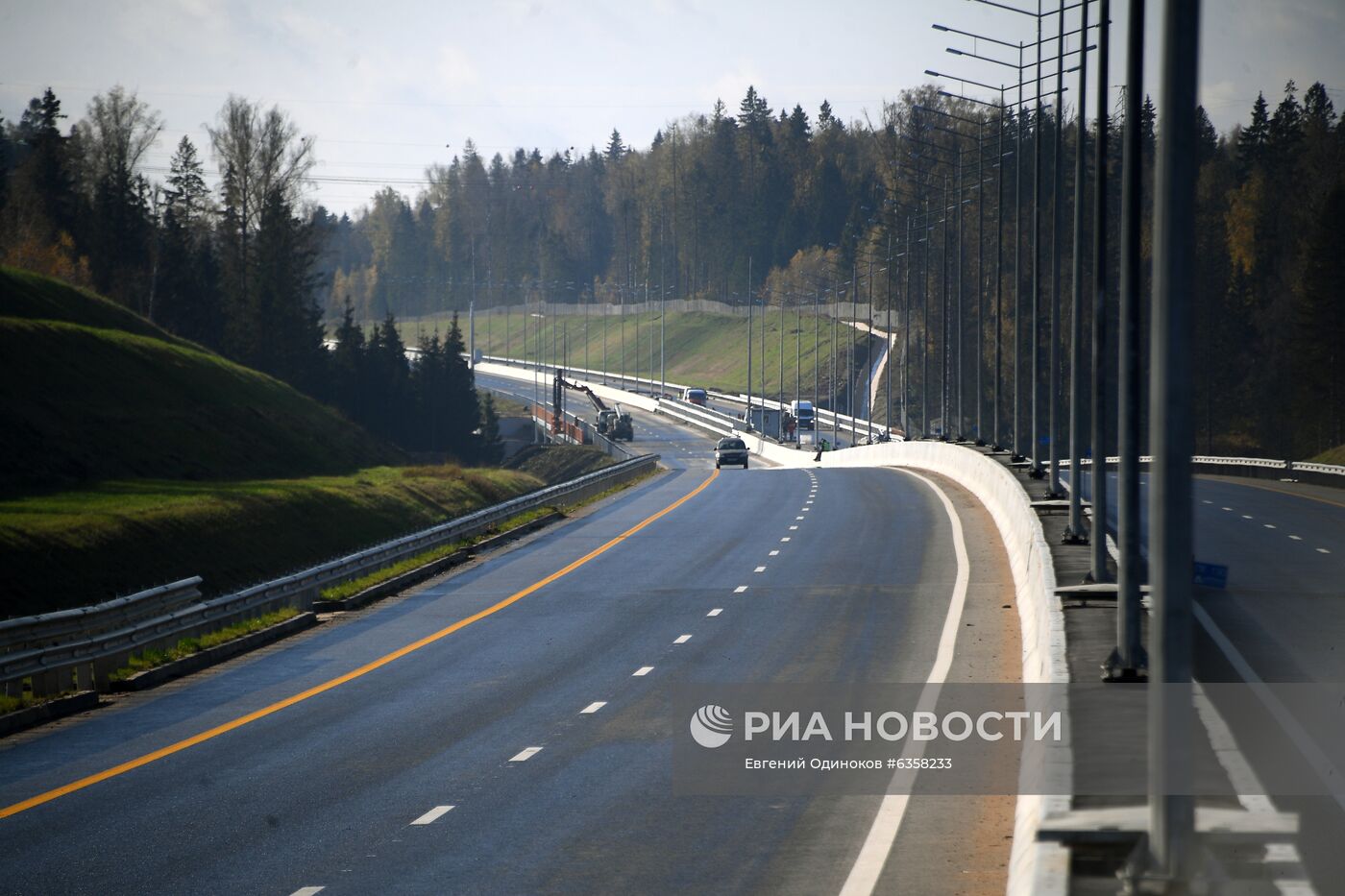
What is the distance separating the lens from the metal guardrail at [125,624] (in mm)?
19047

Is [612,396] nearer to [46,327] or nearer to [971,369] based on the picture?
[971,369]

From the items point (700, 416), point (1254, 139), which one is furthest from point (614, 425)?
point (1254, 139)

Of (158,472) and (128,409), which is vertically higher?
(128,409)

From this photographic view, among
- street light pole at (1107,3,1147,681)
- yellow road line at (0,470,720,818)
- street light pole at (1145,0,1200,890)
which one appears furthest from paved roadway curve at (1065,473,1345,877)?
yellow road line at (0,470,720,818)

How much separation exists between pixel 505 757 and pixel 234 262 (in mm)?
109435

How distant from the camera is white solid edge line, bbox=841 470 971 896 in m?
10.7

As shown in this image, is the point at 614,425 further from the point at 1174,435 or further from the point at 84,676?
the point at 1174,435

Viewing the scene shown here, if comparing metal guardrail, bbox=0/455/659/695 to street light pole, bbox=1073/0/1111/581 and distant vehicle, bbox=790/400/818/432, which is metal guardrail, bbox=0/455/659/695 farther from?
distant vehicle, bbox=790/400/818/432

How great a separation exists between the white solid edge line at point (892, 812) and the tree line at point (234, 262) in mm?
94211

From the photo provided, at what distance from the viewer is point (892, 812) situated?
41.4ft

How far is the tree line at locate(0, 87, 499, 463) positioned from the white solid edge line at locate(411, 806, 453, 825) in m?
103

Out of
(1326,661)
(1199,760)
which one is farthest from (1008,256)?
(1199,760)

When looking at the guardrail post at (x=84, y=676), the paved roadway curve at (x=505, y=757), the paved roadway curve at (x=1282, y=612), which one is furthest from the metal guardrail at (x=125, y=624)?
the paved roadway curve at (x=1282, y=612)

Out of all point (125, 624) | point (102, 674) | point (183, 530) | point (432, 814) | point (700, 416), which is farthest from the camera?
point (700, 416)
